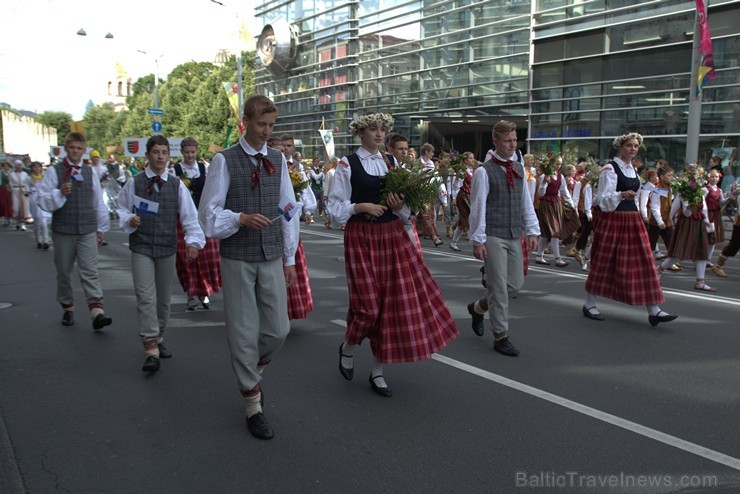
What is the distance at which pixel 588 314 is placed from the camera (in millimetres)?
7023

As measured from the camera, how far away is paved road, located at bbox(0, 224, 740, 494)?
3367 mm

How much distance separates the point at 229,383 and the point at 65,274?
2861 millimetres

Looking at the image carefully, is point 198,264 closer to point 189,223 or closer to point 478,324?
point 189,223

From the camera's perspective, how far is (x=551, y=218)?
1123cm

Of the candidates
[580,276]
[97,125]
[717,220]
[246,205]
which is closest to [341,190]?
[246,205]

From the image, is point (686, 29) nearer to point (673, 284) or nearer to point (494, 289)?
point (673, 284)

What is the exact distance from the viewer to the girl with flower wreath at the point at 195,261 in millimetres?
7371

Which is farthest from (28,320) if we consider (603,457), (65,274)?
(603,457)

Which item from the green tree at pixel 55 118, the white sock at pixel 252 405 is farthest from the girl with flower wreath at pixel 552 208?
the green tree at pixel 55 118

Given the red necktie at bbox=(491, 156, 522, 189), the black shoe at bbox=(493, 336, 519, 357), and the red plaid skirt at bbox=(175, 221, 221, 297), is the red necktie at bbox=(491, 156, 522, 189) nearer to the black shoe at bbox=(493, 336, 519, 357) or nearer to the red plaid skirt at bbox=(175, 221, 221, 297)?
the black shoe at bbox=(493, 336, 519, 357)

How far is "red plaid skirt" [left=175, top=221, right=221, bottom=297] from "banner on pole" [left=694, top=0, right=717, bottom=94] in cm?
1215

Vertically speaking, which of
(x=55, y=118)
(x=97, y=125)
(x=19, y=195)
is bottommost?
(x=19, y=195)

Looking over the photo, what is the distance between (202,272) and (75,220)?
4.93 ft

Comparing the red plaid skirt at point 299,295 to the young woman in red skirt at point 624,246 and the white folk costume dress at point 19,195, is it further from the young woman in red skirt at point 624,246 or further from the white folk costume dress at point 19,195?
the white folk costume dress at point 19,195
